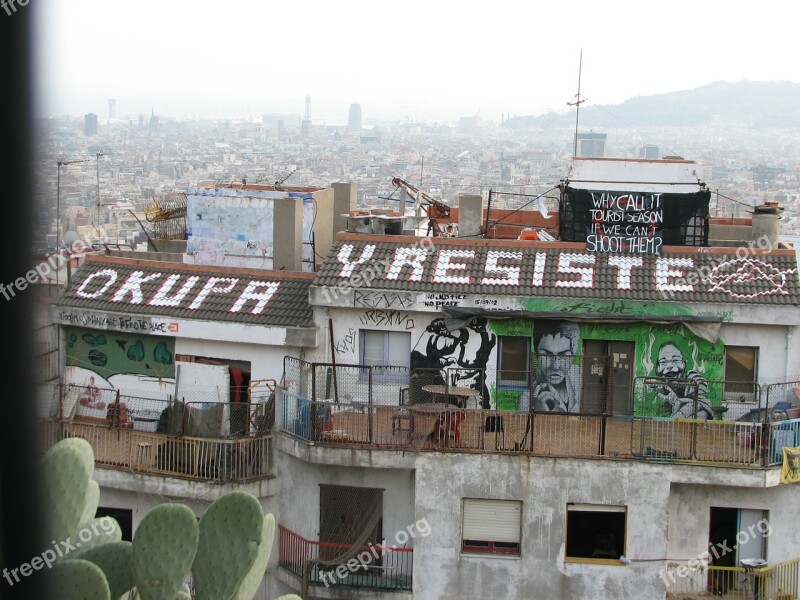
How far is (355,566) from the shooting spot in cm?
2116

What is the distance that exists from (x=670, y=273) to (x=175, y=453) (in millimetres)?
9841

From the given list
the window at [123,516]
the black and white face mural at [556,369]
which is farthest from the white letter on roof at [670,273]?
the window at [123,516]

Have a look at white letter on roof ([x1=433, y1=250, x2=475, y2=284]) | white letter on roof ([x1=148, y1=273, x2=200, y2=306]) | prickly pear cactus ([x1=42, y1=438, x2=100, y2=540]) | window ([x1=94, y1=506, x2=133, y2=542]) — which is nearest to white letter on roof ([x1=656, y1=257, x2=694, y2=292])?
white letter on roof ([x1=433, y1=250, x2=475, y2=284])

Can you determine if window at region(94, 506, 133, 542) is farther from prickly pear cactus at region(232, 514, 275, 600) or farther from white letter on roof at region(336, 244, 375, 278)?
prickly pear cactus at region(232, 514, 275, 600)

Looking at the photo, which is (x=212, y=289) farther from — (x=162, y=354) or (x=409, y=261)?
(x=409, y=261)

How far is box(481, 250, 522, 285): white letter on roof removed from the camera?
2244 centimetres

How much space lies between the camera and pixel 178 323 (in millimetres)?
23312

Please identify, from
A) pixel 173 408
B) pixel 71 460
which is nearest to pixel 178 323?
pixel 173 408

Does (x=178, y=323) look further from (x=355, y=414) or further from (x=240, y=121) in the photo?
(x=240, y=121)

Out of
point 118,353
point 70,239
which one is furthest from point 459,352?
point 70,239

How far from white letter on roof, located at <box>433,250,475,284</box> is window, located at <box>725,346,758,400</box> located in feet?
16.6

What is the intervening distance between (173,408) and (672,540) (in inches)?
379

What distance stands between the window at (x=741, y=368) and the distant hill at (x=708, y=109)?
95705 mm

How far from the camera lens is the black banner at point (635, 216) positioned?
24469 mm
